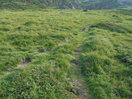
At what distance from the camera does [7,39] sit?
1248 centimetres

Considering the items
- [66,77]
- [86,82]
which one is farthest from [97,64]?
[66,77]

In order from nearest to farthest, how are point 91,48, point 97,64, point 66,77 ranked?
point 66,77, point 97,64, point 91,48

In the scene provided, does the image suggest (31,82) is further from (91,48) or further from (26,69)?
(91,48)

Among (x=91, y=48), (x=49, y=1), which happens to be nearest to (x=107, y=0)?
(x=49, y=1)

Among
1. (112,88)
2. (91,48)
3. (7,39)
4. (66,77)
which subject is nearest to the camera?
(112,88)

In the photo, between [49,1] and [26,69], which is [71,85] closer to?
[26,69]

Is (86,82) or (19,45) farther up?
(19,45)

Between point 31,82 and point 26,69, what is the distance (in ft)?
3.78

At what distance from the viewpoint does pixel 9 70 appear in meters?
7.84

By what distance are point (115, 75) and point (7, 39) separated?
1054 centimetres

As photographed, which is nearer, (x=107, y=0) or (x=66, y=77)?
(x=66, y=77)

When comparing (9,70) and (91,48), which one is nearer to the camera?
(9,70)

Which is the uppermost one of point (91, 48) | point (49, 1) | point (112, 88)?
point (49, 1)

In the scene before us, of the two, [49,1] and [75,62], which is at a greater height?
[49,1]
